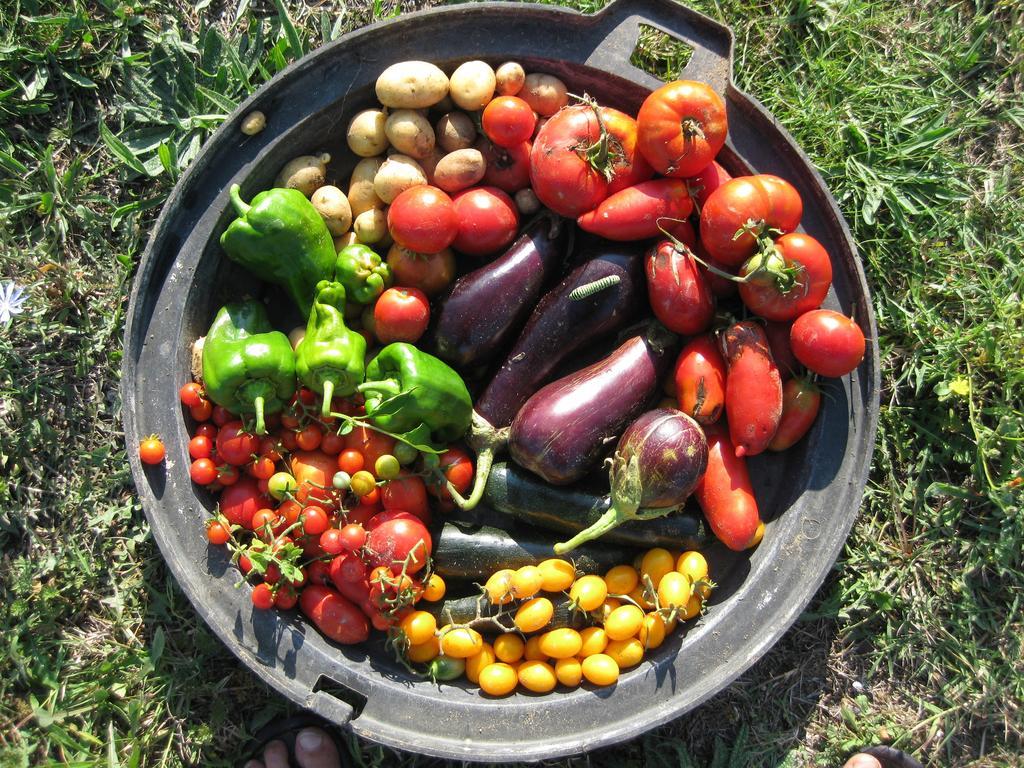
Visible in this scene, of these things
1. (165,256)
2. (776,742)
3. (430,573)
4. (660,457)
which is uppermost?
(165,256)

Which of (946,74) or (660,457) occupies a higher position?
(946,74)

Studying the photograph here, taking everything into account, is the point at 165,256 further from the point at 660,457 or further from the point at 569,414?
the point at 660,457

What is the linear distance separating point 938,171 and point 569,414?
2027 millimetres

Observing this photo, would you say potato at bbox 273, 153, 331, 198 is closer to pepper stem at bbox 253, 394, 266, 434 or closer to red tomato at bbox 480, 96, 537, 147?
red tomato at bbox 480, 96, 537, 147

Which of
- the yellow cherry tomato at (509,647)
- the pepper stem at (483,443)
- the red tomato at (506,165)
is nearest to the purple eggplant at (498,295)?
the red tomato at (506,165)

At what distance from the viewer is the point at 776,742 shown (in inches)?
138

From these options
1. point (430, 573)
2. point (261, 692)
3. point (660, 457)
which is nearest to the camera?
point (660, 457)

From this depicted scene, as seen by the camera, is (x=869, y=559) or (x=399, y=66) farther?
(x=869, y=559)

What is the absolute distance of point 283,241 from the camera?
3.06 m

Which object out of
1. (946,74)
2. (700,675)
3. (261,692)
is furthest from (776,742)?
(946,74)

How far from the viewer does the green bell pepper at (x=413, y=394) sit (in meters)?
3.02

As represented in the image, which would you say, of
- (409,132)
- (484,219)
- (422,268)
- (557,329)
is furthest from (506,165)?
(557,329)

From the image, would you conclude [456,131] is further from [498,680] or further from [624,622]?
[498,680]

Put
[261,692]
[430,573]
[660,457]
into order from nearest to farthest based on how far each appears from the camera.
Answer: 1. [660,457]
2. [430,573]
3. [261,692]
